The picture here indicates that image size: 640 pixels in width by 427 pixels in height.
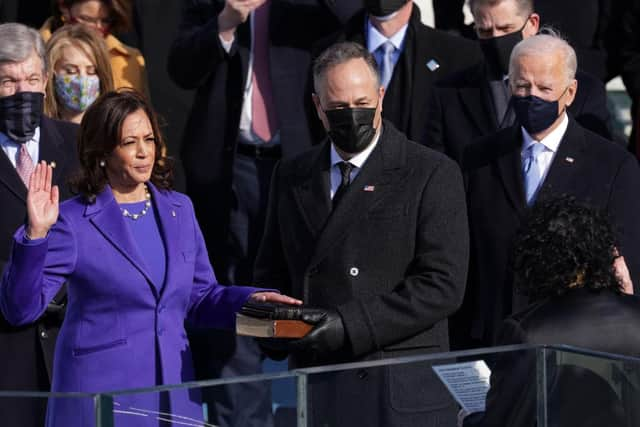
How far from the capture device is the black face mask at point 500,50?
20.8 feet

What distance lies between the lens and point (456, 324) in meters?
5.84

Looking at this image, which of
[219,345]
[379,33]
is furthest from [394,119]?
[219,345]

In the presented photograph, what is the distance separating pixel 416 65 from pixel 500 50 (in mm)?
429

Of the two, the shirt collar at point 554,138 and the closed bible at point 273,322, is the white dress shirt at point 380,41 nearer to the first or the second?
the shirt collar at point 554,138

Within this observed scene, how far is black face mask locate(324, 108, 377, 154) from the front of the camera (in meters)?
4.96

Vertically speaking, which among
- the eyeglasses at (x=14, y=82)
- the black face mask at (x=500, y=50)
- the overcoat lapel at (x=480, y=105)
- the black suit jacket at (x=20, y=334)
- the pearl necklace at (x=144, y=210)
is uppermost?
the black face mask at (x=500, y=50)

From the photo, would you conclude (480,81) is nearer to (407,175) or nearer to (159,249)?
(407,175)

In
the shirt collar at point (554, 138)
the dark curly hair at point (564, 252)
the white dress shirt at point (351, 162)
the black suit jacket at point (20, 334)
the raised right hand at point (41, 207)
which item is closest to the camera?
the dark curly hair at point (564, 252)

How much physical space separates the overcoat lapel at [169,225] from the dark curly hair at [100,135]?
182mm

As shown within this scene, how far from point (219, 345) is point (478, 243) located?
1130 mm

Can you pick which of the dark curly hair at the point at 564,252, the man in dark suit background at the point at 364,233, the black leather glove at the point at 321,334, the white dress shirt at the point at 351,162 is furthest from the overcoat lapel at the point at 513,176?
the black leather glove at the point at 321,334

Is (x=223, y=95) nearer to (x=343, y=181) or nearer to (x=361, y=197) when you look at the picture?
(x=343, y=181)

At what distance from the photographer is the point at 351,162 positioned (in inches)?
200

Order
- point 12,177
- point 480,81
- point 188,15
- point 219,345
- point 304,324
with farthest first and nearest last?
point 188,15 → point 480,81 → point 219,345 → point 12,177 → point 304,324
